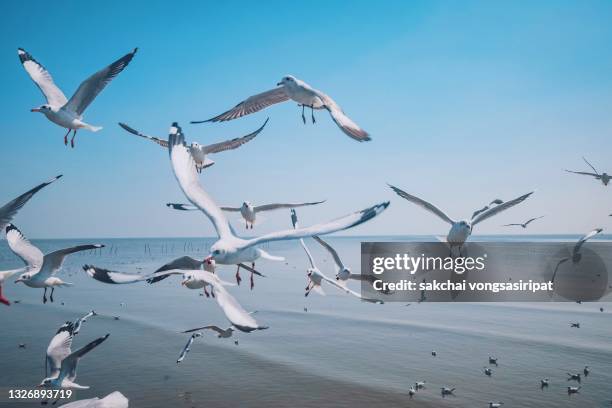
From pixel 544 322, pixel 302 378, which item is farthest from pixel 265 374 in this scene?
pixel 544 322

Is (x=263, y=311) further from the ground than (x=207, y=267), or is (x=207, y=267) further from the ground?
(x=207, y=267)

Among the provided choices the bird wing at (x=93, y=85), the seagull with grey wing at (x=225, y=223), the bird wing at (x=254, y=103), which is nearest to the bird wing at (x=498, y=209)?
the bird wing at (x=254, y=103)

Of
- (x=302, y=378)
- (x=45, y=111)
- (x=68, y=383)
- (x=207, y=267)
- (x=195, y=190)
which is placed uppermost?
(x=45, y=111)

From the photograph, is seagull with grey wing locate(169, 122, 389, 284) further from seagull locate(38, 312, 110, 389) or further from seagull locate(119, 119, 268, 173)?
seagull locate(38, 312, 110, 389)

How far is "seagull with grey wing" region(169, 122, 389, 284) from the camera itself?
3322 mm

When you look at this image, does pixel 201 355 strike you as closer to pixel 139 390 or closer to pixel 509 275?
pixel 139 390

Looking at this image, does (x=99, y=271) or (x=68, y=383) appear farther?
(x=68, y=383)

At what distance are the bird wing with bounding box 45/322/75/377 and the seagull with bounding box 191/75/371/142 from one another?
14.5 feet

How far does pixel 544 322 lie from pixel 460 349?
22.1 ft

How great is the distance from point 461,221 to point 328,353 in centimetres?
985

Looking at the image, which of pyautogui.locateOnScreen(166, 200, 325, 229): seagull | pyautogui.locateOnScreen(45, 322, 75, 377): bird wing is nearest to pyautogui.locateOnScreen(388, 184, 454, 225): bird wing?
pyautogui.locateOnScreen(166, 200, 325, 229): seagull

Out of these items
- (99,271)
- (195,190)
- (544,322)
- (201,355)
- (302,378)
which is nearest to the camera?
(99,271)

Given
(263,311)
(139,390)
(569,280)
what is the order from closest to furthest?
(139,390) < (263,311) < (569,280)

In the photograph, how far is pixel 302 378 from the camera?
549 inches
